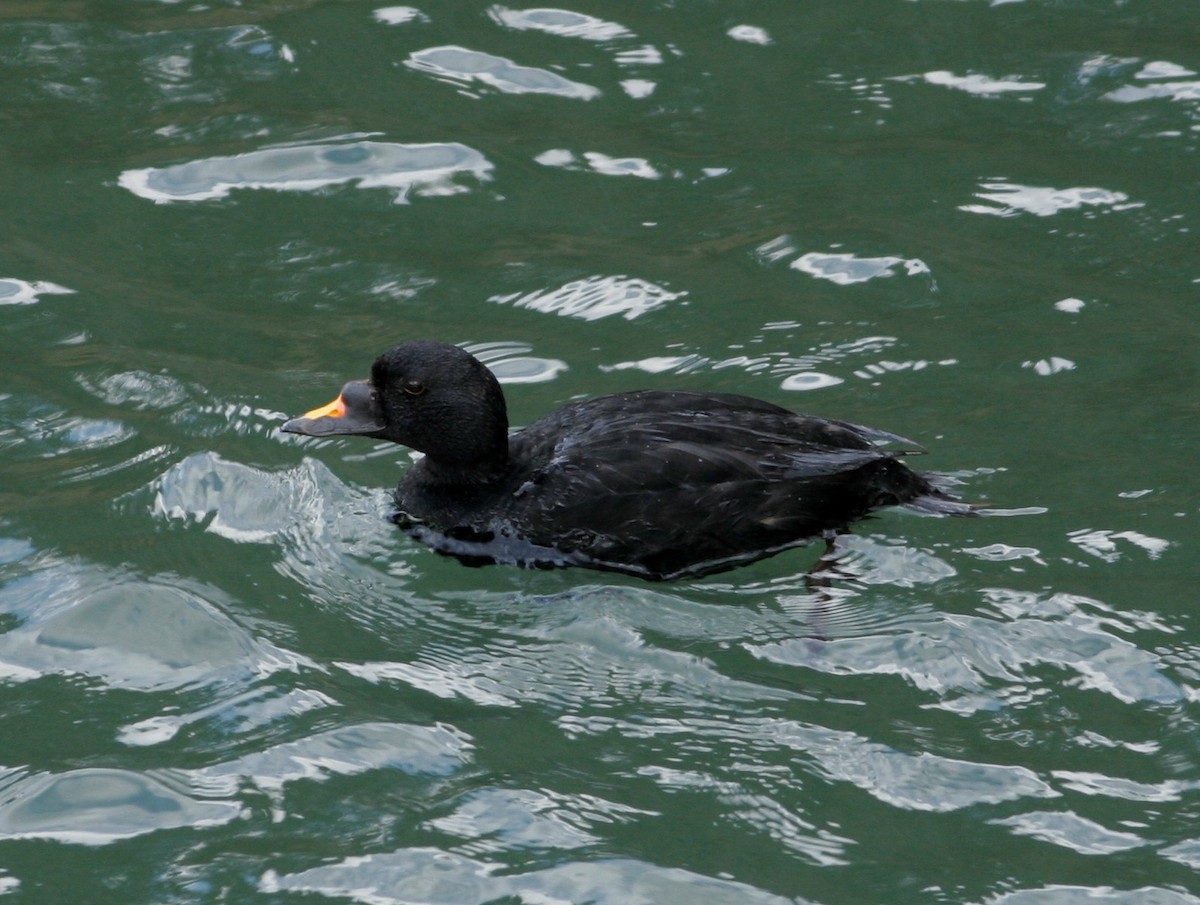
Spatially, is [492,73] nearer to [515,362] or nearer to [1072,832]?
[515,362]

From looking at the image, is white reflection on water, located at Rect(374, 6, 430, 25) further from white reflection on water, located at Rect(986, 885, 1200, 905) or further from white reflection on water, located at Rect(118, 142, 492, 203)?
white reflection on water, located at Rect(986, 885, 1200, 905)

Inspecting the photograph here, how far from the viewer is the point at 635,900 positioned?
4562mm

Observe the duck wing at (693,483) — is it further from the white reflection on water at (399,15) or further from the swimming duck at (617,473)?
the white reflection on water at (399,15)

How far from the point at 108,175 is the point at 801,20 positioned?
403 centimetres

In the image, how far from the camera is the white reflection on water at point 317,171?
Answer: 8609 millimetres

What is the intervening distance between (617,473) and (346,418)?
3.69 feet

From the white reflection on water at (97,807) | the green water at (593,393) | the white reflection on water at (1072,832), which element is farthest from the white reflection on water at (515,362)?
the white reflection on water at (1072,832)

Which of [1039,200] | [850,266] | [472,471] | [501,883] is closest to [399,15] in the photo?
[850,266]

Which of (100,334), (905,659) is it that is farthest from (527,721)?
(100,334)

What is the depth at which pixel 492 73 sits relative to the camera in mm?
9430

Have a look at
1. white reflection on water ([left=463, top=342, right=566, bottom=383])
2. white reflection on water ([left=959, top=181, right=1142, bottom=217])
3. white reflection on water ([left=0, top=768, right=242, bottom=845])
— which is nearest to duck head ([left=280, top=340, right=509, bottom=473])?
white reflection on water ([left=463, top=342, right=566, bottom=383])

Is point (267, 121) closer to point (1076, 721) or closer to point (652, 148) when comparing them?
point (652, 148)

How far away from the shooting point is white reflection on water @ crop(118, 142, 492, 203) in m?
8.61

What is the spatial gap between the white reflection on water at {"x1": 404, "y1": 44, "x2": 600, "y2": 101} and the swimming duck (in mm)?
3268
